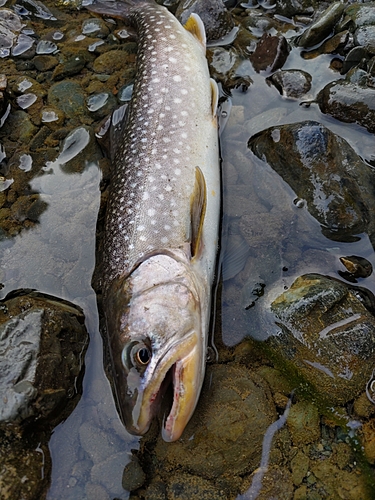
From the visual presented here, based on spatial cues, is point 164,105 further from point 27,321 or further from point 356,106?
point 27,321

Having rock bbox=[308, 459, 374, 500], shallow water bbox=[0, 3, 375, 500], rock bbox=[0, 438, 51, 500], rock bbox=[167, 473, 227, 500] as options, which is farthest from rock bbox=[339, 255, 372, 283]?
rock bbox=[0, 438, 51, 500]

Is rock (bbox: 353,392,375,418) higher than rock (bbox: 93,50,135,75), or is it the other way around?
rock (bbox: 93,50,135,75)

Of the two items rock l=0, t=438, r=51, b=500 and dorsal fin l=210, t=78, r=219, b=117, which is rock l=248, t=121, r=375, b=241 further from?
rock l=0, t=438, r=51, b=500

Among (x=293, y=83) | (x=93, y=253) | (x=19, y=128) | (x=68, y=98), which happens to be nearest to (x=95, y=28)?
(x=68, y=98)

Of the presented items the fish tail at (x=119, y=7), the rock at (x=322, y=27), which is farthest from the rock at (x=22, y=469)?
the fish tail at (x=119, y=7)

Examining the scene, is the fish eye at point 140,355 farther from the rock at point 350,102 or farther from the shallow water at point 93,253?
the rock at point 350,102
